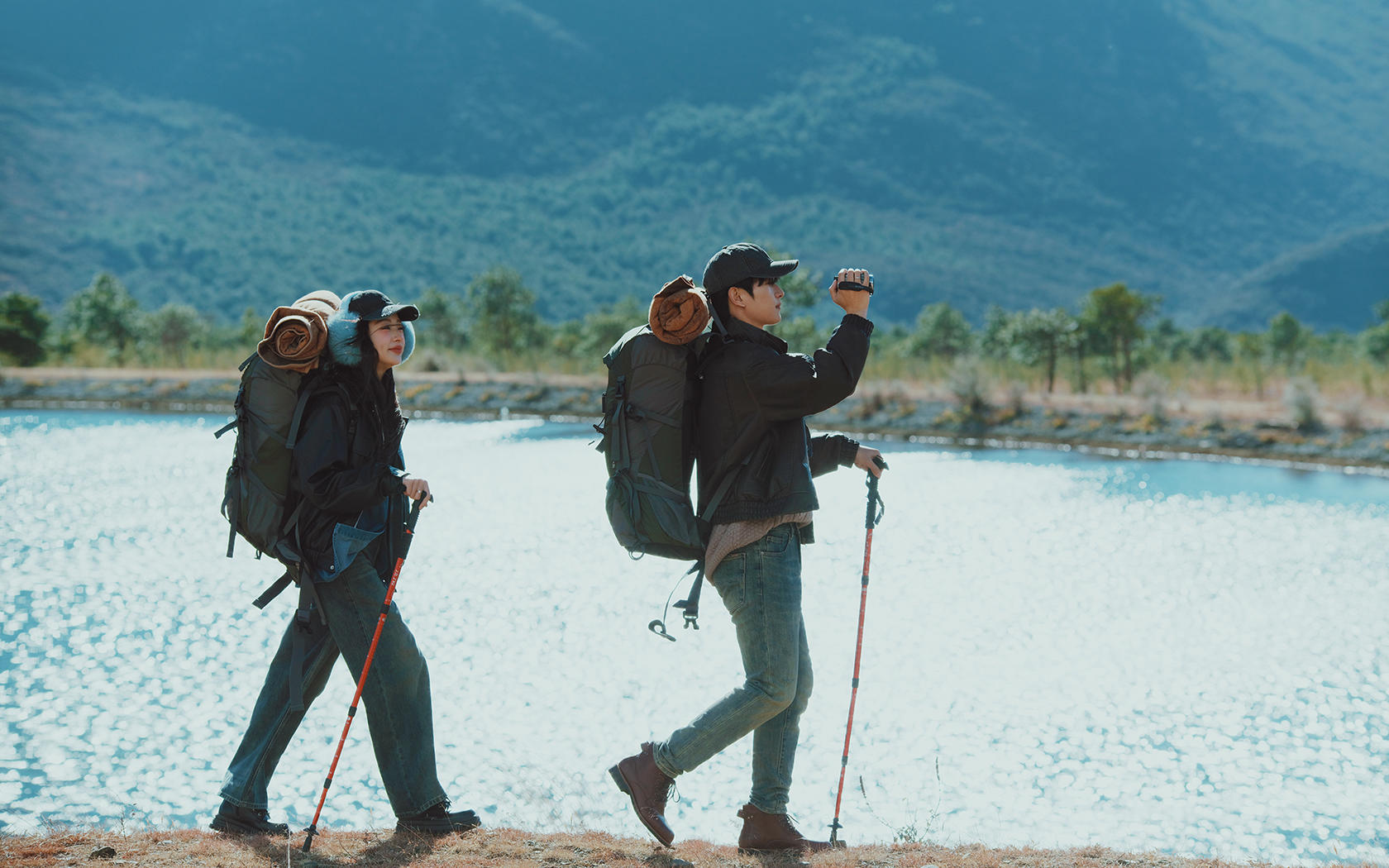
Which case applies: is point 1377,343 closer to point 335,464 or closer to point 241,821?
point 335,464

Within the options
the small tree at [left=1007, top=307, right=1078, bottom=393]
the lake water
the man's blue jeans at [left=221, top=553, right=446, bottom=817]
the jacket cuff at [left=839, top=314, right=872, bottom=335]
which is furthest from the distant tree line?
the jacket cuff at [left=839, top=314, right=872, bottom=335]

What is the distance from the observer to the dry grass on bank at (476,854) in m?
3.75

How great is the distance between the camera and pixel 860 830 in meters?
5.61

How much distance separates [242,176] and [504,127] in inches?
1555

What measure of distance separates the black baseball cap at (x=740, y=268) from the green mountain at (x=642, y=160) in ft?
397

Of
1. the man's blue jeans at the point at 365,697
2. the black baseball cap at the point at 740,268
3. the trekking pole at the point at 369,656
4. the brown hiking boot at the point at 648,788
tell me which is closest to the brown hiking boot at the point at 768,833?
the brown hiking boot at the point at 648,788

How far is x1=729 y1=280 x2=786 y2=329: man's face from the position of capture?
3846mm

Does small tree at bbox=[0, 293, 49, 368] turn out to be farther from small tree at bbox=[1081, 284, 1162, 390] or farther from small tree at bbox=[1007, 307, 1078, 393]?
small tree at bbox=[1081, 284, 1162, 390]

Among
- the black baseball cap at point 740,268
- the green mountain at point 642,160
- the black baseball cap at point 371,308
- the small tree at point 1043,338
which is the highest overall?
the green mountain at point 642,160

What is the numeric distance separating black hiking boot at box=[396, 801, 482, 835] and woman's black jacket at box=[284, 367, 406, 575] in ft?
2.93

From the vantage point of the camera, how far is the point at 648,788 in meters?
3.88

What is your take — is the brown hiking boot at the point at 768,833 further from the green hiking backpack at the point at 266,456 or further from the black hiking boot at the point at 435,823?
the green hiking backpack at the point at 266,456

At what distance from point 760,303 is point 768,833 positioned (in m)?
1.66

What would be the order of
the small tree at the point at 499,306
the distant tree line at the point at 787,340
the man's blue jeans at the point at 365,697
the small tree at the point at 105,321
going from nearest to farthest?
1. the man's blue jeans at the point at 365,697
2. the distant tree line at the point at 787,340
3. the small tree at the point at 105,321
4. the small tree at the point at 499,306
